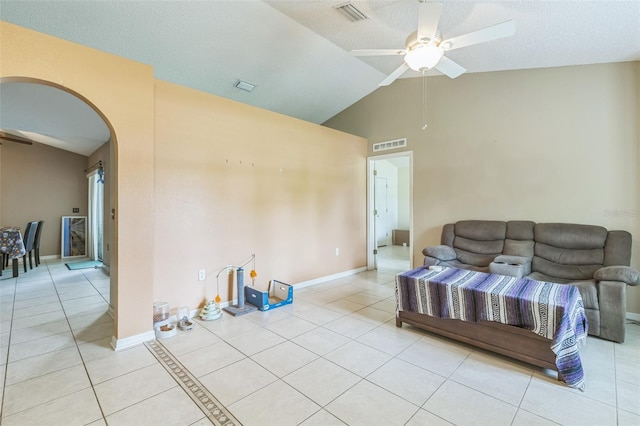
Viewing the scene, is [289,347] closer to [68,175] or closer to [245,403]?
[245,403]

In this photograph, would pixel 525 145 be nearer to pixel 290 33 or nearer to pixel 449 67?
pixel 449 67

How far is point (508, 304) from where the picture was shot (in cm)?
216

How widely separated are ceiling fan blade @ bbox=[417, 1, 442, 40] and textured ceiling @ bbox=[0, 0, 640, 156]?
81 centimetres

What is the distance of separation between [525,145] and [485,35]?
2210mm

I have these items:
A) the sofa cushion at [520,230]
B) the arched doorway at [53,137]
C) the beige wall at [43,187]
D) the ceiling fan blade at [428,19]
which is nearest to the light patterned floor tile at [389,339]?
the sofa cushion at [520,230]

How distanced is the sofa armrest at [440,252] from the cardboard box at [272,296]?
1.89 meters

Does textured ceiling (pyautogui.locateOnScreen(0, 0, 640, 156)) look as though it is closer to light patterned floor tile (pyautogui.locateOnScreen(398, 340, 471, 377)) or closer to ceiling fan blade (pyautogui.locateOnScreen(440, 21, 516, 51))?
ceiling fan blade (pyautogui.locateOnScreen(440, 21, 516, 51))

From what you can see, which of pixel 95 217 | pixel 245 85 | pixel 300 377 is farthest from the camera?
pixel 95 217

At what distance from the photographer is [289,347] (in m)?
2.44

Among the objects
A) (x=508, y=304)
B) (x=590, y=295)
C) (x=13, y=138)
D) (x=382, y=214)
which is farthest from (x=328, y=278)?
(x=13, y=138)

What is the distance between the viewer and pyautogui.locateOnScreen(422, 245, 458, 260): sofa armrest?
368 cm

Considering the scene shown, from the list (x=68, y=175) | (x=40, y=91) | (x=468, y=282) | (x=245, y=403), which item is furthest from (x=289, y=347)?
(x=68, y=175)

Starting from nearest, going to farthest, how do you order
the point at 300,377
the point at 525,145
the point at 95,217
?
the point at 300,377 < the point at 525,145 < the point at 95,217

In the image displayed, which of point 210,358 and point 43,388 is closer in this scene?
point 43,388
